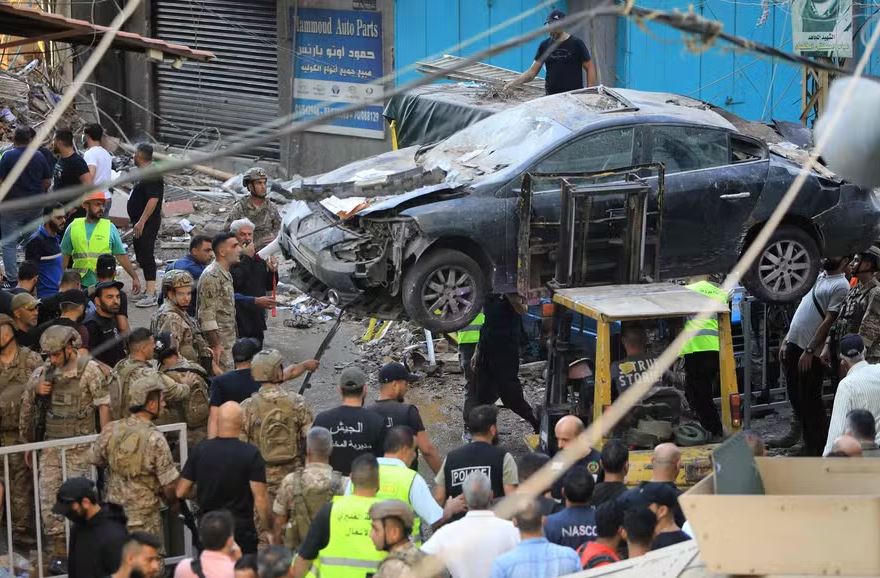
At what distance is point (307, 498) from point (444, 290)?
12.2 feet

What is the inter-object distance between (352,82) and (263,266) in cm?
857

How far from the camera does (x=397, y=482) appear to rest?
288 inches

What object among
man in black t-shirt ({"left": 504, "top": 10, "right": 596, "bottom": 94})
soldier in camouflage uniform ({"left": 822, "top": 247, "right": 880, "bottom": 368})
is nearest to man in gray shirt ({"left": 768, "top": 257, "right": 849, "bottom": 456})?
soldier in camouflage uniform ({"left": 822, "top": 247, "right": 880, "bottom": 368})

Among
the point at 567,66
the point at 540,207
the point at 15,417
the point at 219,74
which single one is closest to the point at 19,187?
the point at 15,417

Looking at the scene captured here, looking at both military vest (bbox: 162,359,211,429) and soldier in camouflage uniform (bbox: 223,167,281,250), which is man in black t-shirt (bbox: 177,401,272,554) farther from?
soldier in camouflage uniform (bbox: 223,167,281,250)

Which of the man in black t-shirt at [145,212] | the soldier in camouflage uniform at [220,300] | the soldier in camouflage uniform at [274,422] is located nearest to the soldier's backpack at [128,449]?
the soldier in camouflage uniform at [274,422]

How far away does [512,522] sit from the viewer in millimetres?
7059

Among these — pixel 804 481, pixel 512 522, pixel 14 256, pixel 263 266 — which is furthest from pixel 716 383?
pixel 14 256

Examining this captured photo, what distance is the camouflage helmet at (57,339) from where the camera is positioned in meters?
8.78

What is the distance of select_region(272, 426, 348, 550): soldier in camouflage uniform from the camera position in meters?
7.50

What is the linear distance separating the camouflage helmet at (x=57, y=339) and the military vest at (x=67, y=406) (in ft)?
0.51

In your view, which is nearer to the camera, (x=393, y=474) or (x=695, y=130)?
(x=393, y=474)

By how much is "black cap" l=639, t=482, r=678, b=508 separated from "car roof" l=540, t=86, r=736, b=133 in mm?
4718

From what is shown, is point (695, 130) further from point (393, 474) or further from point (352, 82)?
point (352, 82)
